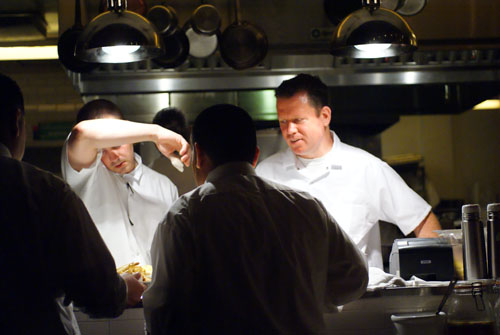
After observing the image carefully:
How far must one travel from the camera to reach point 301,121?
353cm

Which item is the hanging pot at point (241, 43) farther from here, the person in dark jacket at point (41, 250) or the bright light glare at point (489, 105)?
the bright light glare at point (489, 105)

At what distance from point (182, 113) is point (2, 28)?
2270mm

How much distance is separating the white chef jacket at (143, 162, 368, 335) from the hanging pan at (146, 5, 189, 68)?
5.56 ft

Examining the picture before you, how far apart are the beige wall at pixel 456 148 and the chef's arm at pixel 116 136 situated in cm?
254

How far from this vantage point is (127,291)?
7.45ft

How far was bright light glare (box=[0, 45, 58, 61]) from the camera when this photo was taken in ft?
18.5

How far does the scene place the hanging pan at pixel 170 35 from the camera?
11.9 ft

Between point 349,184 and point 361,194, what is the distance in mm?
82

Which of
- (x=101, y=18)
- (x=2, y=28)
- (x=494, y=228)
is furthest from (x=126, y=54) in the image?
(x=2, y=28)

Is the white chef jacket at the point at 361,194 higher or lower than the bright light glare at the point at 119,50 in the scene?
lower

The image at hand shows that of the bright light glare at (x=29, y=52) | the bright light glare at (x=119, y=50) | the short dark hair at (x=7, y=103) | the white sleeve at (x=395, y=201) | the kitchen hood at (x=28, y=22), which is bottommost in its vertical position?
the white sleeve at (x=395, y=201)

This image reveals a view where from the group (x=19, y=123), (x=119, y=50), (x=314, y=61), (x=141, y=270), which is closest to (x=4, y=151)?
(x=19, y=123)

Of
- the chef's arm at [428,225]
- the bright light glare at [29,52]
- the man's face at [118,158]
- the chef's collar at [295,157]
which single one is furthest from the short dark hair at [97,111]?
the bright light glare at [29,52]

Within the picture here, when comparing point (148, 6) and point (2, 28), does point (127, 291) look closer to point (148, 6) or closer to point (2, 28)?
point (148, 6)
